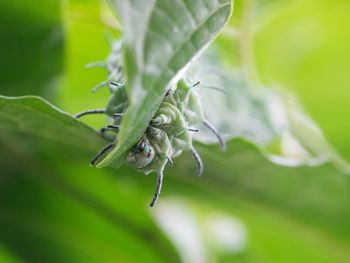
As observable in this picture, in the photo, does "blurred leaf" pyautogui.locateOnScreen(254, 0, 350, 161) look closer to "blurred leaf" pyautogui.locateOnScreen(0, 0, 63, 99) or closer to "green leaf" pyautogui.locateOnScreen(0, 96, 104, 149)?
"blurred leaf" pyautogui.locateOnScreen(0, 0, 63, 99)

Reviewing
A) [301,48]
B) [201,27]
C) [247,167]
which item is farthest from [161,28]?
[301,48]

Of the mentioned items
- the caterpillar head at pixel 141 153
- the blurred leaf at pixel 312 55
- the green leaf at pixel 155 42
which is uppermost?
the green leaf at pixel 155 42

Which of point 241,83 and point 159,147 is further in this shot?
point 241,83

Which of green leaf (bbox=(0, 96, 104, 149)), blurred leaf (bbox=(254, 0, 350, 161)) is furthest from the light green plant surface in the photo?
blurred leaf (bbox=(254, 0, 350, 161))

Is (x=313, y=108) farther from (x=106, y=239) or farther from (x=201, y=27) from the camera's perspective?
(x=201, y=27)

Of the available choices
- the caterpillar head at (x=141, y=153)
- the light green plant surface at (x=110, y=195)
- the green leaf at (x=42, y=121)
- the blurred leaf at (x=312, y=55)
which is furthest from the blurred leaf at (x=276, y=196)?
the blurred leaf at (x=312, y=55)

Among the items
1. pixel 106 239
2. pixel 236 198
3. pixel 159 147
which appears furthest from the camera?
pixel 106 239

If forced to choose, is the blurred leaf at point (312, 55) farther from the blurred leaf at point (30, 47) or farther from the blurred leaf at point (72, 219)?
the blurred leaf at point (30, 47)
